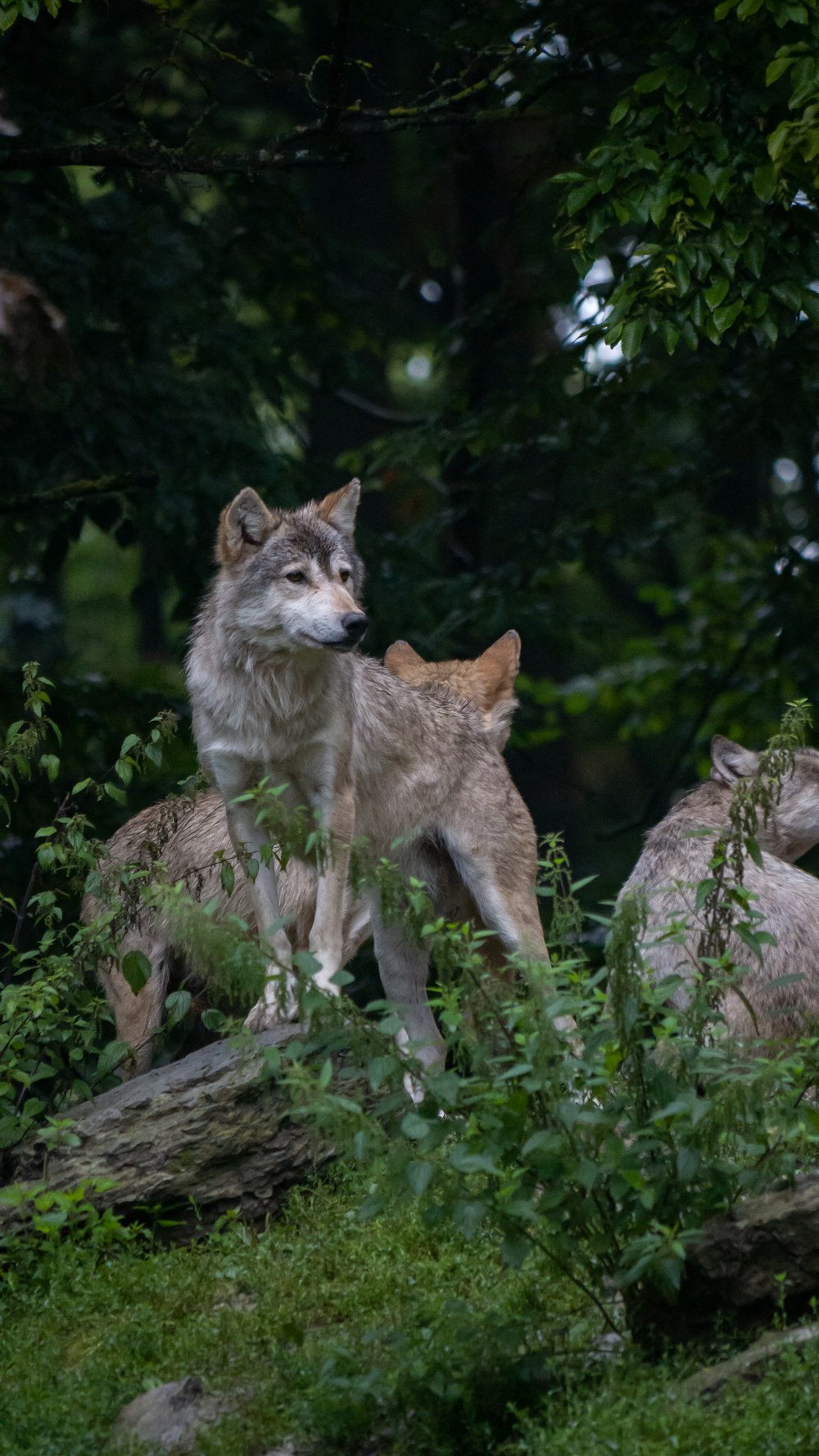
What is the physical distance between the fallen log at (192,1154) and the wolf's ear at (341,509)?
2.47 metres

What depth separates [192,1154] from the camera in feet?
20.8

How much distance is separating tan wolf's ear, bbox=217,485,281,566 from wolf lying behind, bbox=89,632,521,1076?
1212mm

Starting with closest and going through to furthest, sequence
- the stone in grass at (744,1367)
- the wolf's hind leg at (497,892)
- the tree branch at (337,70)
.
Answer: the stone in grass at (744,1367), the wolf's hind leg at (497,892), the tree branch at (337,70)

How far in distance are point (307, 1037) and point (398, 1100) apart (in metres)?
0.35

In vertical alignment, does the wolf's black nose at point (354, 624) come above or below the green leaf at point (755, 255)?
below

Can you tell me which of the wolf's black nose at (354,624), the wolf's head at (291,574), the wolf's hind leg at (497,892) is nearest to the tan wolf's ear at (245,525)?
the wolf's head at (291,574)

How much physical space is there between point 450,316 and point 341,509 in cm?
968

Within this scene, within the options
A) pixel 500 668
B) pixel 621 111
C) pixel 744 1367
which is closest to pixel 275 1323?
pixel 744 1367

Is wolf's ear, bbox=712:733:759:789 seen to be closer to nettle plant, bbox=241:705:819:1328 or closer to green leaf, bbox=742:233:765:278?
green leaf, bbox=742:233:765:278

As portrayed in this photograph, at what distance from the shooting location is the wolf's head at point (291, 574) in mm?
7020

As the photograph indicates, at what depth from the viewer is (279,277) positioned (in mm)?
12023

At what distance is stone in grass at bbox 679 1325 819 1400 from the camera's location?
4297mm

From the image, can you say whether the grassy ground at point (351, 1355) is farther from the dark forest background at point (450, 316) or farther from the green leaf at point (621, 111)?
the green leaf at point (621, 111)

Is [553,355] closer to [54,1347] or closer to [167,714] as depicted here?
[167,714]
